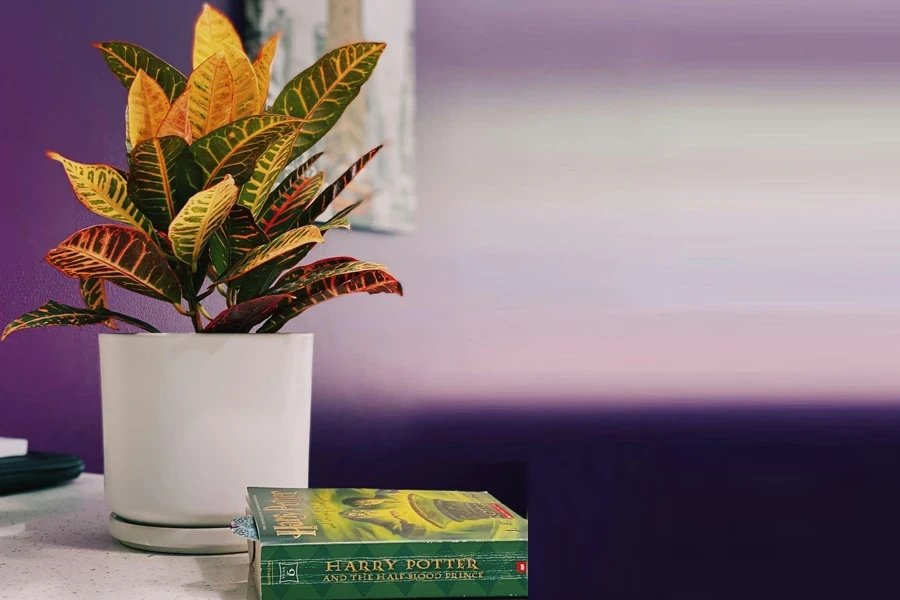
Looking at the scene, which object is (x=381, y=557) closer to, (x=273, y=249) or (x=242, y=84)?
(x=273, y=249)

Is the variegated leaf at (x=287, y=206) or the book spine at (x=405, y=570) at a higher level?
the variegated leaf at (x=287, y=206)

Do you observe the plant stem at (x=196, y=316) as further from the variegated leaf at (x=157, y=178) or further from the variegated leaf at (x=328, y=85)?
the variegated leaf at (x=328, y=85)

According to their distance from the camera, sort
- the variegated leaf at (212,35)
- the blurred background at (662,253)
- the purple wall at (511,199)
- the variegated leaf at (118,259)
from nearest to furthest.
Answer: the variegated leaf at (118,259) < the variegated leaf at (212,35) < the purple wall at (511,199) < the blurred background at (662,253)

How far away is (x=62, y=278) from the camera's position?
119 cm

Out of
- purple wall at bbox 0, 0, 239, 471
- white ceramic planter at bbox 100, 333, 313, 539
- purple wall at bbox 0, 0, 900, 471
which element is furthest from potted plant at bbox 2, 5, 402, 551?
purple wall at bbox 0, 0, 900, 471

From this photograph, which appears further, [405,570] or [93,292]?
[93,292]

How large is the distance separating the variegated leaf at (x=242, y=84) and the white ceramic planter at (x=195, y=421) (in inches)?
8.2

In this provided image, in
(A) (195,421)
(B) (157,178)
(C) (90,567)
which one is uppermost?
(B) (157,178)

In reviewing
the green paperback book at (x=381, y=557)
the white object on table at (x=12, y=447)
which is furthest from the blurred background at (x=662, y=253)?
the green paperback book at (x=381, y=557)

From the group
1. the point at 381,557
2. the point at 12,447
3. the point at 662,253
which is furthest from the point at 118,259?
the point at 662,253

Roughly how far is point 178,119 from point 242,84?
0.22 ft

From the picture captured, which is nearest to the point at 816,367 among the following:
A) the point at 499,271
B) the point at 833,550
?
the point at 833,550

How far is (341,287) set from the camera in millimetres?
766

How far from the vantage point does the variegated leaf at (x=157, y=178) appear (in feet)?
2.29
